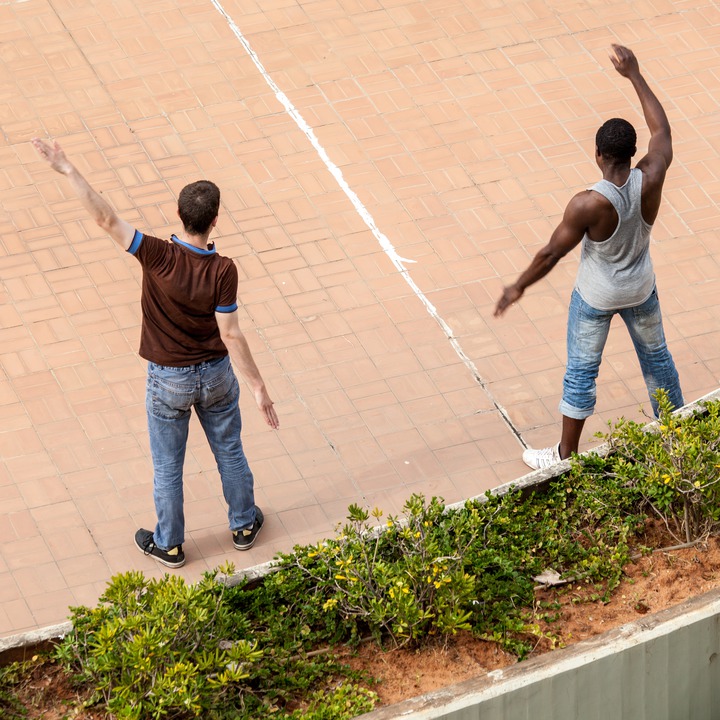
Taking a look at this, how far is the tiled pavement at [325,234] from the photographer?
24.1ft

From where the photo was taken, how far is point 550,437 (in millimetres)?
7680

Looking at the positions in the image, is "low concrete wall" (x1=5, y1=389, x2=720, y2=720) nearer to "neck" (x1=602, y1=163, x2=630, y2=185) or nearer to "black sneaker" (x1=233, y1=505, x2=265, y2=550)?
"black sneaker" (x1=233, y1=505, x2=265, y2=550)

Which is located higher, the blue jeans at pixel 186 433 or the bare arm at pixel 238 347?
the bare arm at pixel 238 347

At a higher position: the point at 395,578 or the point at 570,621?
the point at 395,578

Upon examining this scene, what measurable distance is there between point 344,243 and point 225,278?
2.95 metres

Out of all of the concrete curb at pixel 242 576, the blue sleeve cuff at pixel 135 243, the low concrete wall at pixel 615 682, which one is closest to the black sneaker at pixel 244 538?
the concrete curb at pixel 242 576

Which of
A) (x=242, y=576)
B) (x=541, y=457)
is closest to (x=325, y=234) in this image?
(x=541, y=457)

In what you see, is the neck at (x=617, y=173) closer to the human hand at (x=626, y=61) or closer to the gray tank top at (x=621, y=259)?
the gray tank top at (x=621, y=259)

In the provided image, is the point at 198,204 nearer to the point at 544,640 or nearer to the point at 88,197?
the point at 88,197

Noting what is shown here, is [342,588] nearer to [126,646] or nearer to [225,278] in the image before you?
[126,646]

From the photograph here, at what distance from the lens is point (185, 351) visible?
626 centimetres

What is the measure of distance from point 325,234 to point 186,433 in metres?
2.74

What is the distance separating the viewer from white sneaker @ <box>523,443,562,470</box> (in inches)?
288

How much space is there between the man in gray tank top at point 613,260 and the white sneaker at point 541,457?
0.14 feet
